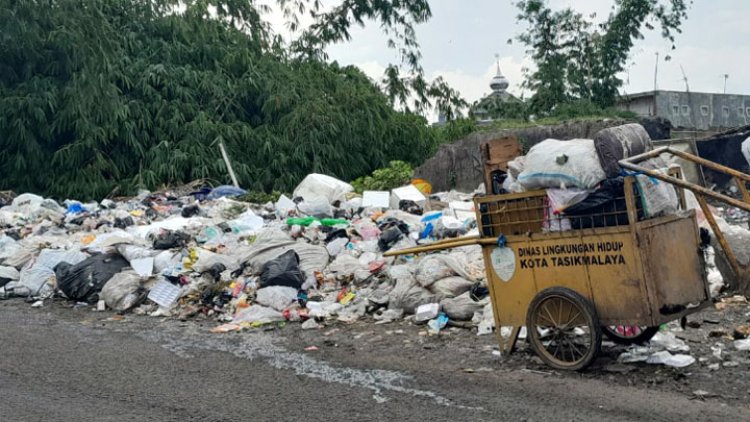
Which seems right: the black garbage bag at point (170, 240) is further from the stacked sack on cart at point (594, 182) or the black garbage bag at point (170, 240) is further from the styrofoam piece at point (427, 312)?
the stacked sack on cart at point (594, 182)

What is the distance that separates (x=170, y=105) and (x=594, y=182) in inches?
614

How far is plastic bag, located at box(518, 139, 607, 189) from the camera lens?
193 inches

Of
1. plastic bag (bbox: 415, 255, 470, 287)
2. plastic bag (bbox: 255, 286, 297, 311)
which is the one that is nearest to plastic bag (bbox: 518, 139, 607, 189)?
plastic bag (bbox: 415, 255, 470, 287)

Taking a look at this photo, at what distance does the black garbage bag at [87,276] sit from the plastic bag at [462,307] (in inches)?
163

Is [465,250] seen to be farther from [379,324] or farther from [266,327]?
[266,327]

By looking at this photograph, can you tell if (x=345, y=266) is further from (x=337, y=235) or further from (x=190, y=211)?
(x=190, y=211)

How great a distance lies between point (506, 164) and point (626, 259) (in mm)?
1238

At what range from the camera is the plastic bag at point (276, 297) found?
7703 millimetres

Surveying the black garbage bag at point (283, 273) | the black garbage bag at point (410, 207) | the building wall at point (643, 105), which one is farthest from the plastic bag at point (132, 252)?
the building wall at point (643, 105)

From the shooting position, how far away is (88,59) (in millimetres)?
17797

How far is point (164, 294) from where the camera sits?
Answer: 8.37 meters

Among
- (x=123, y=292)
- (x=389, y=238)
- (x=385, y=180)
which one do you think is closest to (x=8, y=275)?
(x=123, y=292)

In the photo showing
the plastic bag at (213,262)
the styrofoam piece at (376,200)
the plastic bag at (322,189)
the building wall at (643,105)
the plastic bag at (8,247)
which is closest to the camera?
the plastic bag at (213,262)

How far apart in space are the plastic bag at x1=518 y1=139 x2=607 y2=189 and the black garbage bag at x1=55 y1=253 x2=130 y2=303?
552cm
